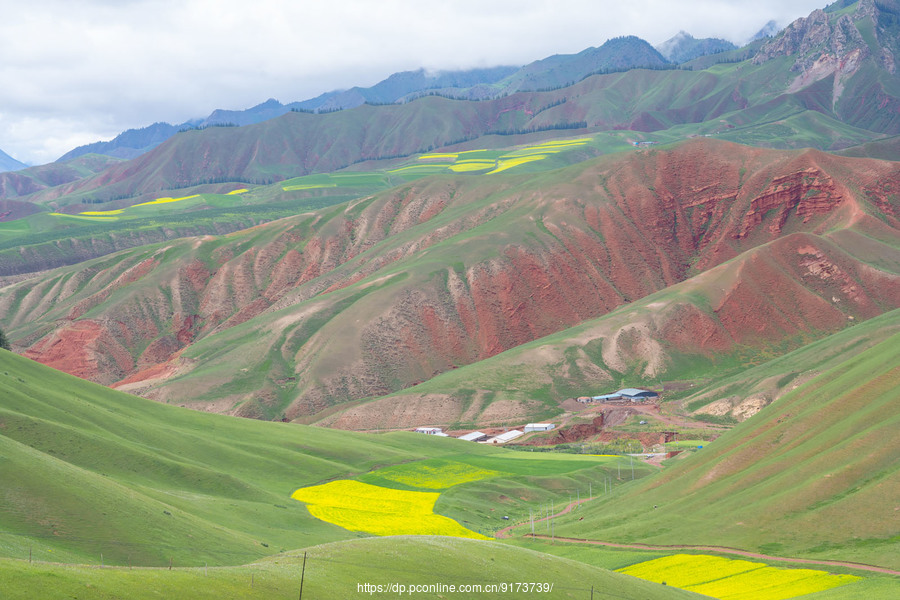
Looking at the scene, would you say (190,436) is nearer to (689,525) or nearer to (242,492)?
(242,492)

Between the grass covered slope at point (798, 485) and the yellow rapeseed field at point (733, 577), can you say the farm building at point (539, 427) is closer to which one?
the grass covered slope at point (798, 485)

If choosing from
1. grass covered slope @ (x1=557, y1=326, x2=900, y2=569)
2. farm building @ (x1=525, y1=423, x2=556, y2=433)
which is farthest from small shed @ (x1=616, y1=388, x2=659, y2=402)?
grass covered slope @ (x1=557, y1=326, x2=900, y2=569)

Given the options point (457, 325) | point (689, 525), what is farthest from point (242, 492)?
point (457, 325)

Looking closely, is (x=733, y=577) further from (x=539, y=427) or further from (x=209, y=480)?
(x=539, y=427)

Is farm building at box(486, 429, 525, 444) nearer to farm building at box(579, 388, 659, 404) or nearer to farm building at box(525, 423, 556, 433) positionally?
farm building at box(525, 423, 556, 433)

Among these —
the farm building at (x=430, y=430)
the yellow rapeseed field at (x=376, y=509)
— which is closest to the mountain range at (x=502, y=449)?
the yellow rapeseed field at (x=376, y=509)
